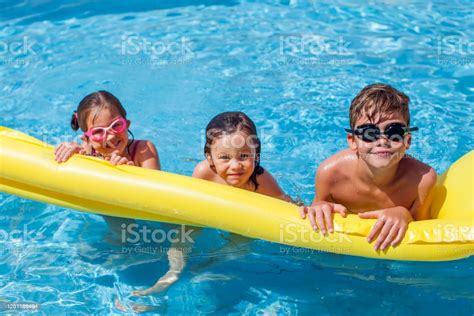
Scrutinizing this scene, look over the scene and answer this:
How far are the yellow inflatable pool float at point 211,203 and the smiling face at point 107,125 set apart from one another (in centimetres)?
33

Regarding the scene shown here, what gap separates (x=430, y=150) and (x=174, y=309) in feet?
8.55

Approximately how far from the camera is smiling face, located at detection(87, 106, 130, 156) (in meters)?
4.12

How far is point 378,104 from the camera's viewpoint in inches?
146

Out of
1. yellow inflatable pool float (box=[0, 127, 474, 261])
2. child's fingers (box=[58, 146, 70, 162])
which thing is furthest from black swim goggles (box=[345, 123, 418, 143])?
child's fingers (box=[58, 146, 70, 162])

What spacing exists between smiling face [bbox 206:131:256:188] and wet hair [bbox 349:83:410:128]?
0.60 meters

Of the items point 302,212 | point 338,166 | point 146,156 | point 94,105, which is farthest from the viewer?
point 146,156

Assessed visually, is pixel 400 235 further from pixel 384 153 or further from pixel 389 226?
pixel 384 153

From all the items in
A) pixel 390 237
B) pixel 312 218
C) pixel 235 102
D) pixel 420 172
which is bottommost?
pixel 390 237

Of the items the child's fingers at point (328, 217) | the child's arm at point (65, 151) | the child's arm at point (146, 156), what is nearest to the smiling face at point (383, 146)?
the child's fingers at point (328, 217)

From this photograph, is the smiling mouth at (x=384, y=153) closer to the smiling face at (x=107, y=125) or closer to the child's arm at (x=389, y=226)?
the child's arm at (x=389, y=226)

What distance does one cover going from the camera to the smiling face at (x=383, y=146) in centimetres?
367

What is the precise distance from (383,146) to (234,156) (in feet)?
2.70

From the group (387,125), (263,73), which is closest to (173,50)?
(263,73)

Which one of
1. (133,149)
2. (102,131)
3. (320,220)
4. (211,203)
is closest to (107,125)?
(102,131)
